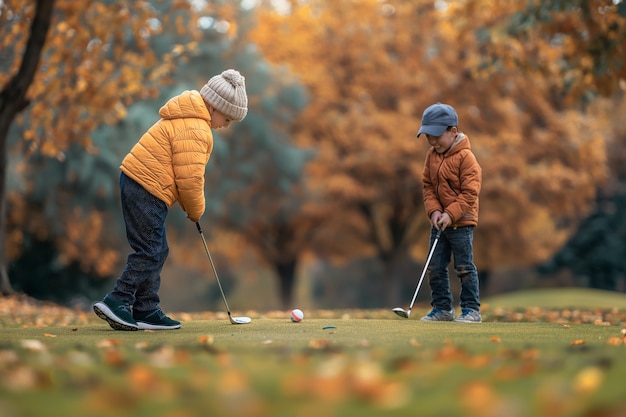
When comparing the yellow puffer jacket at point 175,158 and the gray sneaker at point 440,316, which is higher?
the yellow puffer jacket at point 175,158

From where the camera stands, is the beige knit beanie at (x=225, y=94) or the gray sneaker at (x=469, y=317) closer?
the beige knit beanie at (x=225, y=94)

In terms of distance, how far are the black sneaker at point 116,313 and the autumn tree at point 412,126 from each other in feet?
63.2

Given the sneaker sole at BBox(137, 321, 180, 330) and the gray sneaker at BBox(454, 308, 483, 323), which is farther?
the gray sneaker at BBox(454, 308, 483, 323)

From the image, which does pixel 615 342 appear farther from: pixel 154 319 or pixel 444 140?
pixel 154 319

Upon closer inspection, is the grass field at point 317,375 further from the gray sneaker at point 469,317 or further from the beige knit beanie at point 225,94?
the beige knit beanie at point 225,94

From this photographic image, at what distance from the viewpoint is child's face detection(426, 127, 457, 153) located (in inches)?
334

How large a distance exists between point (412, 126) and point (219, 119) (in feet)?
62.3

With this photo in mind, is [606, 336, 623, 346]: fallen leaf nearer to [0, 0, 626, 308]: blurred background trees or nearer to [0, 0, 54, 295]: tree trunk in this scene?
[0, 0, 54, 295]: tree trunk

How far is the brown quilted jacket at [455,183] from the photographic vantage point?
8.38m

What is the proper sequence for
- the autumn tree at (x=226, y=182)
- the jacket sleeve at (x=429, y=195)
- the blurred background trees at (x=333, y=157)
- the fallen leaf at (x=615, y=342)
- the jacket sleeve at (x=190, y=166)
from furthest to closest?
1. the blurred background trees at (x=333, y=157)
2. the autumn tree at (x=226, y=182)
3. the jacket sleeve at (x=429, y=195)
4. the jacket sleeve at (x=190, y=166)
5. the fallen leaf at (x=615, y=342)

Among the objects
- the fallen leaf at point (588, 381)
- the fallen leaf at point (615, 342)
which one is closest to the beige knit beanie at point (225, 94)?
the fallen leaf at point (615, 342)

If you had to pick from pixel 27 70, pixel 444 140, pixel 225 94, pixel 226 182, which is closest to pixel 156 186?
pixel 225 94

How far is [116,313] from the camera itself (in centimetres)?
731

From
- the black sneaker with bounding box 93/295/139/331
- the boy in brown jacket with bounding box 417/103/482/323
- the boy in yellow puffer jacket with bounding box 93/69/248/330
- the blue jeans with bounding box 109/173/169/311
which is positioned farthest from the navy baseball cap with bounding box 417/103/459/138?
the black sneaker with bounding box 93/295/139/331
